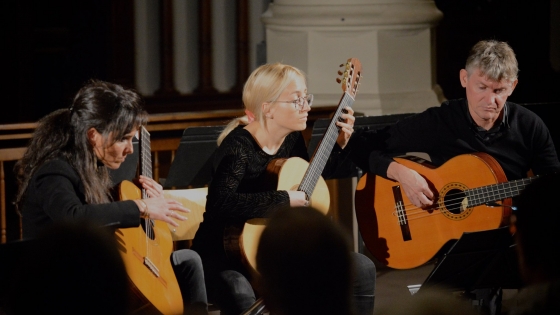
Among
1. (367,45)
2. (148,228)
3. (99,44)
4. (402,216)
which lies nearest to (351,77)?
(402,216)

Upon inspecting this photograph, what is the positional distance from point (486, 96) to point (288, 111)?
914 mm

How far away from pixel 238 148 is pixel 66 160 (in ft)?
2.68

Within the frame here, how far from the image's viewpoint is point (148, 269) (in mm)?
3316

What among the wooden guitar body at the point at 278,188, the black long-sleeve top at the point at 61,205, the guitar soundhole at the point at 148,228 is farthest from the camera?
the wooden guitar body at the point at 278,188

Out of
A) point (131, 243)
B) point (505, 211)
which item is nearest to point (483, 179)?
point (505, 211)

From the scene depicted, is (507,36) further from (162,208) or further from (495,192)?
(162,208)

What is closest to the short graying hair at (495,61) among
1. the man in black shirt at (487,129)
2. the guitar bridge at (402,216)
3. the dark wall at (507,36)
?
the man in black shirt at (487,129)

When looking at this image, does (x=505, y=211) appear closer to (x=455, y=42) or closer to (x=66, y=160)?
(x=66, y=160)

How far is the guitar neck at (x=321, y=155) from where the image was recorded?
3812 mm

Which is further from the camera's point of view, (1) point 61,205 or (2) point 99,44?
(2) point 99,44

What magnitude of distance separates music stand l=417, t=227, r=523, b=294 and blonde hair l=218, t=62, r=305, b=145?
1.05 metres

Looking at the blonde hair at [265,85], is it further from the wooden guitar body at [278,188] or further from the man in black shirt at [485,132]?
A: the man in black shirt at [485,132]

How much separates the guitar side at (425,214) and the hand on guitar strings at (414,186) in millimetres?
41

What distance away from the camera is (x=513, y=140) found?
404 centimetres
